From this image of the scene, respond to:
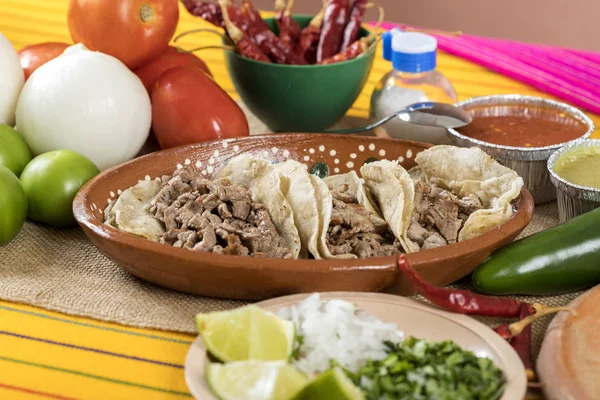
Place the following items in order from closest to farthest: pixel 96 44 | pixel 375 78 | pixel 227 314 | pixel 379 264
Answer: pixel 227 314 < pixel 379 264 < pixel 96 44 < pixel 375 78

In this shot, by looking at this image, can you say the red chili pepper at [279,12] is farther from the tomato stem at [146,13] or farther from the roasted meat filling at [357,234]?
the roasted meat filling at [357,234]

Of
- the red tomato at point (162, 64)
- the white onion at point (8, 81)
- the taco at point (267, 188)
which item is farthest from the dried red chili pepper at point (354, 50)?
the white onion at point (8, 81)

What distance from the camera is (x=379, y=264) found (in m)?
1.91

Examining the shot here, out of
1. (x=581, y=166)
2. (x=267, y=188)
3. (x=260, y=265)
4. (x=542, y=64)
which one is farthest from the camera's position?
(x=542, y=64)

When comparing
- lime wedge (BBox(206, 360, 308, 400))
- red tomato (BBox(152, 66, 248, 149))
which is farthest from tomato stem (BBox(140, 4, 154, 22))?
lime wedge (BBox(206, 360, 308, 400))

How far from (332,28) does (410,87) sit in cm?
A: 36

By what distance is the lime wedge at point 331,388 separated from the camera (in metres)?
1.46

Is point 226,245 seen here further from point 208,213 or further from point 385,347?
point 385,347

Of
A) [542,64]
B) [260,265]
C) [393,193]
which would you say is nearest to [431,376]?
[260,265]

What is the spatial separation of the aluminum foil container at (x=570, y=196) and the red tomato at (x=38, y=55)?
1702mm

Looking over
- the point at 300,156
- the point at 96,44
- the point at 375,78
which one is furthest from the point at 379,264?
the point at 375,78

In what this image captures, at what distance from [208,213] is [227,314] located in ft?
1.78

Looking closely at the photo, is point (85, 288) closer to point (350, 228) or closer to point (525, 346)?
point (350, 228)

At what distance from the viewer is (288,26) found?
10.1 feet
